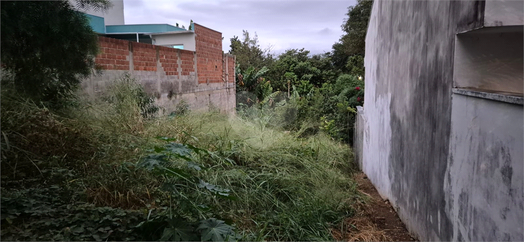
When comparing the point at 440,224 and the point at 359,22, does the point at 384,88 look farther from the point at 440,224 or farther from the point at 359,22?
the point at 359,22

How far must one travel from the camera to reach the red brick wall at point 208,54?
381 inches

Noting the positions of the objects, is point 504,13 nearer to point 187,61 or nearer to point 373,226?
point 373,226

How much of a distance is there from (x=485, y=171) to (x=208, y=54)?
9.08 metres

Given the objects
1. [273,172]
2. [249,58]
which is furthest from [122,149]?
[249,58]

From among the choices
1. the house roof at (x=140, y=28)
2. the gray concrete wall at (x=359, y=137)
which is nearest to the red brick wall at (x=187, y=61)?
the gray concrete wall at (x=359, y=137)

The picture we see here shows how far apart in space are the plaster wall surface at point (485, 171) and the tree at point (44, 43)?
302cm

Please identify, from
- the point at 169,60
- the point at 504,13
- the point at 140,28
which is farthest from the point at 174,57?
the point at 140,28

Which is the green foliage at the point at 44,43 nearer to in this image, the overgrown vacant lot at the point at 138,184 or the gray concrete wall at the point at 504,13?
the overgrown vacant lot at the point at 138,184

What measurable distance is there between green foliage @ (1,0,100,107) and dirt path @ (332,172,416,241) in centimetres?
304

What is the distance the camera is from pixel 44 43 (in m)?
2.59

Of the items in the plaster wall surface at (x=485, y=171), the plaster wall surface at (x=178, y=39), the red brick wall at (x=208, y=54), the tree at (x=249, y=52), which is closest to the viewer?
the plaster wall surface at (x=485, y=171)

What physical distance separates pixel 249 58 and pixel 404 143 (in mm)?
17179

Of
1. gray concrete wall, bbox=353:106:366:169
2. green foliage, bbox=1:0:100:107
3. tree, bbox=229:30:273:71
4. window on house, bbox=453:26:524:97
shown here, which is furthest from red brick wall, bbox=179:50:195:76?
tree, bbox=229:30:273:71

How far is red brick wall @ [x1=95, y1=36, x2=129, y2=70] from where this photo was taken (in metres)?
5.50
